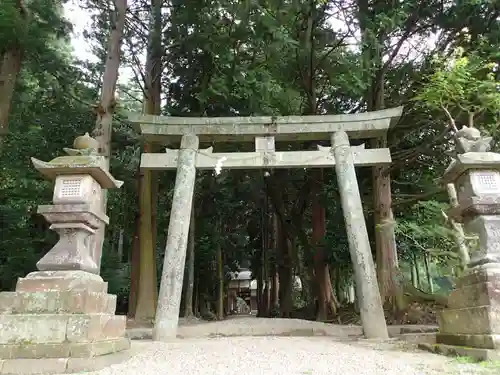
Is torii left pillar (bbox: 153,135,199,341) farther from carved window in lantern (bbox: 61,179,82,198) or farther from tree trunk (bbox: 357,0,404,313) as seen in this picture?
tree trunk (bbox: 357,0,404,313)

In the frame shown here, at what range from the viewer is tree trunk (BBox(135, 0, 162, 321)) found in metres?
9.73

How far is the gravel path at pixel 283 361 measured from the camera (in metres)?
3.73

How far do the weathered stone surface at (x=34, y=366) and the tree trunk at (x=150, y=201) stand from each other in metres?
5.89

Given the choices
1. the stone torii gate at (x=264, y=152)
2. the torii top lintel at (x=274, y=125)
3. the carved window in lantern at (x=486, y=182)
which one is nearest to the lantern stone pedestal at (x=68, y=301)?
the stone torii gate at (x=264, y=152)

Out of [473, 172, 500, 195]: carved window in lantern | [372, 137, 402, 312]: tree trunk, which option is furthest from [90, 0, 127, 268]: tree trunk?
[473, 172, 500, 195]: carved window in lantern

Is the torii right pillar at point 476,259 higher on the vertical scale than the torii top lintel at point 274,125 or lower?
lower

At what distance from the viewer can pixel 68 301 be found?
13.5ft

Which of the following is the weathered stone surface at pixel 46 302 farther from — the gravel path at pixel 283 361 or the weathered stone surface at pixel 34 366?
the gravel path at pixel 283 361

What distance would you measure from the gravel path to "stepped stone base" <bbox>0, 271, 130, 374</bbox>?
284 millimetres

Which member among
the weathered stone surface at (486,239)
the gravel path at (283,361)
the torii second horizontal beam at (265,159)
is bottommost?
the gravel path at (283,361)

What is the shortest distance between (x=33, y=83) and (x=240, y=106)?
289 inches

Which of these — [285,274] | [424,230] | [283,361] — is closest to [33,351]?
[283,361]

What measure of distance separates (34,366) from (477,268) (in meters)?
4.63

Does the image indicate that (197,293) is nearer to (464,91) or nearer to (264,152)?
(264,152)
